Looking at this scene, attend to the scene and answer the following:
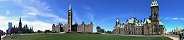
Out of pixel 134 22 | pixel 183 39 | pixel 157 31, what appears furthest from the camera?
pixel 134 22

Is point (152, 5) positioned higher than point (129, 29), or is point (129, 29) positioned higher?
point (152, 5)

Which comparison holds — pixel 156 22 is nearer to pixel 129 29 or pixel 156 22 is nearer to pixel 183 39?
pixel 129 29

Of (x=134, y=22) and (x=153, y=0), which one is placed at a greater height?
(x=153, y=0)

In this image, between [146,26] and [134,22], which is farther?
[134,22]

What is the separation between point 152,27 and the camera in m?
176

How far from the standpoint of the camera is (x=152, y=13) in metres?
178

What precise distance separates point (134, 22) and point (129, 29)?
207 inches

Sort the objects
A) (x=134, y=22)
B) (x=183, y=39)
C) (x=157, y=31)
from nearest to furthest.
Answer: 1. (x=183, y=39)
2. (x=157, y=31)
3. (x=134, y=22)

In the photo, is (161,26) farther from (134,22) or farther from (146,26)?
(134,22)

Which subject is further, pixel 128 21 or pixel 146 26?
pixel 128 21

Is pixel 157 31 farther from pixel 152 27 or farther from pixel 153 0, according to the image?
pixel 153 0

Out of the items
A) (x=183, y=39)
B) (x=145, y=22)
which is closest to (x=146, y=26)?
(x=145, y=22)

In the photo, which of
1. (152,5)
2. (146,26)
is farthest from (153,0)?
(146,26)

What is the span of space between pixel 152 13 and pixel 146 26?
27.7ft
